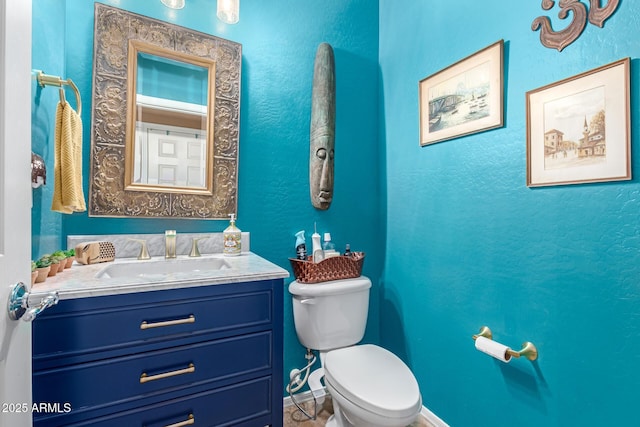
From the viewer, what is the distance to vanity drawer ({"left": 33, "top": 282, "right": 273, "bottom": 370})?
0.85 metres

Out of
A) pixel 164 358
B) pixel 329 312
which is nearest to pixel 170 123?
pixel 164 358

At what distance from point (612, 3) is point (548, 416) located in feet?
4.70

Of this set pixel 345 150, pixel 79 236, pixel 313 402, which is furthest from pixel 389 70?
pixel 313 402

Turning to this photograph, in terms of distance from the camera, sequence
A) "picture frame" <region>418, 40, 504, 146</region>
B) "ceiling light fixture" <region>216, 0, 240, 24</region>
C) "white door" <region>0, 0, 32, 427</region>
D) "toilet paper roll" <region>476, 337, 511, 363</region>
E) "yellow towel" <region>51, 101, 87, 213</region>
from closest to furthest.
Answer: "white door" <region>0, 0, 32, 427</region>, "yellow towel" <region>51, 101, 87, 213</region>, "toilet paper roll" <region>476, 337, 511, 363</region>, "picture frame" <region>418, 40, 504, 146</region>, "ceiling light fixture" <region>216, 0, 240, 24</region>

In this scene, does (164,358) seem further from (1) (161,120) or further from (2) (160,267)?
(1) (161,120)

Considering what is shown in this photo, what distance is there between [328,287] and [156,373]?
79cm

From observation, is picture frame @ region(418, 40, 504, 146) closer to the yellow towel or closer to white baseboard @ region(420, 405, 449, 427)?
white baseboard @ region(420, 405, 449, 427)

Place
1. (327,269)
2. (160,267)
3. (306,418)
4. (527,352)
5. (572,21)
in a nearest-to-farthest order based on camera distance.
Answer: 1. (572,21)
2. (527,352)
3. (160,267)
4. (327,269)
5. (306,418)

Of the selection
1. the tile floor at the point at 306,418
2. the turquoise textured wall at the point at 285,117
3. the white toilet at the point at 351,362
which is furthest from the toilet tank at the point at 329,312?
the tile floor at the point at 306,418

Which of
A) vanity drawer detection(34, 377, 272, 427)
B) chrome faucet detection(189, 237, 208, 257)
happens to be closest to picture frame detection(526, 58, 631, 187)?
vanity drawer detection(34, 377, 272, 427)

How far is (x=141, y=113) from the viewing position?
1.39 m

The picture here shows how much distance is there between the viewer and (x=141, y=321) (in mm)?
947

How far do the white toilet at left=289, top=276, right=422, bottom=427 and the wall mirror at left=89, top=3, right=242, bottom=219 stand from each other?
0.66 meters

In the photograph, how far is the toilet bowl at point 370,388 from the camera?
1092 mm
